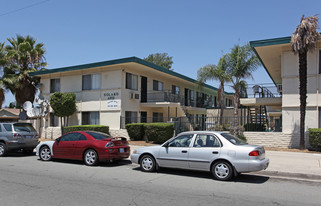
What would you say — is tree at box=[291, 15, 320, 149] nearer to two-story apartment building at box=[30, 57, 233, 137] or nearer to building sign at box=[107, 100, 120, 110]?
two-story apartment building at box=[30, 57, 233, 137]

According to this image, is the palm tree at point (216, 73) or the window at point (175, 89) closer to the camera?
the palm tree at point (216, 73)

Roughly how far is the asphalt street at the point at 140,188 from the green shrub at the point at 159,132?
8217mm

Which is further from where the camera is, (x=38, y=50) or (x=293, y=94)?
(x=38, y=50)

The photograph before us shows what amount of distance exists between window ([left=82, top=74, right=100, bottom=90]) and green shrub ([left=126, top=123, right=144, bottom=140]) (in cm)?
503

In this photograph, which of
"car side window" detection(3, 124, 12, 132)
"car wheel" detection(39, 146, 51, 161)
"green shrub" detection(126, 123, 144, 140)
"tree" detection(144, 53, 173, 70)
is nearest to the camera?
"car wheel" detection(39, 146, 51, 161)

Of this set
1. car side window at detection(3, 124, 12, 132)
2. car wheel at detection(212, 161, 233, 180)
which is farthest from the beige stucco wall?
car side window at detection(3, 124, 12, 132)

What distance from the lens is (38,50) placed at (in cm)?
2672

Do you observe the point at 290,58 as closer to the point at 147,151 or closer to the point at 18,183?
the point at 147,151

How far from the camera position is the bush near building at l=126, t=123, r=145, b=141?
19359mm

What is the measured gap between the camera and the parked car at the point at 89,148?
10352mm

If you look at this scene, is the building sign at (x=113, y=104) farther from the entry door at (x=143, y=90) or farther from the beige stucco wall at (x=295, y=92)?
the beige stucco wall at (x=295, y=92)

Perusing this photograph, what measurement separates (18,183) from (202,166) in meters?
5.13

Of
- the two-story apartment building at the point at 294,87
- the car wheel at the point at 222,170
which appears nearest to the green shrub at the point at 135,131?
the two-story apartment building at the point at 294,87

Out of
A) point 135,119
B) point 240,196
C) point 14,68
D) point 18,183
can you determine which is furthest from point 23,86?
point 240,196
